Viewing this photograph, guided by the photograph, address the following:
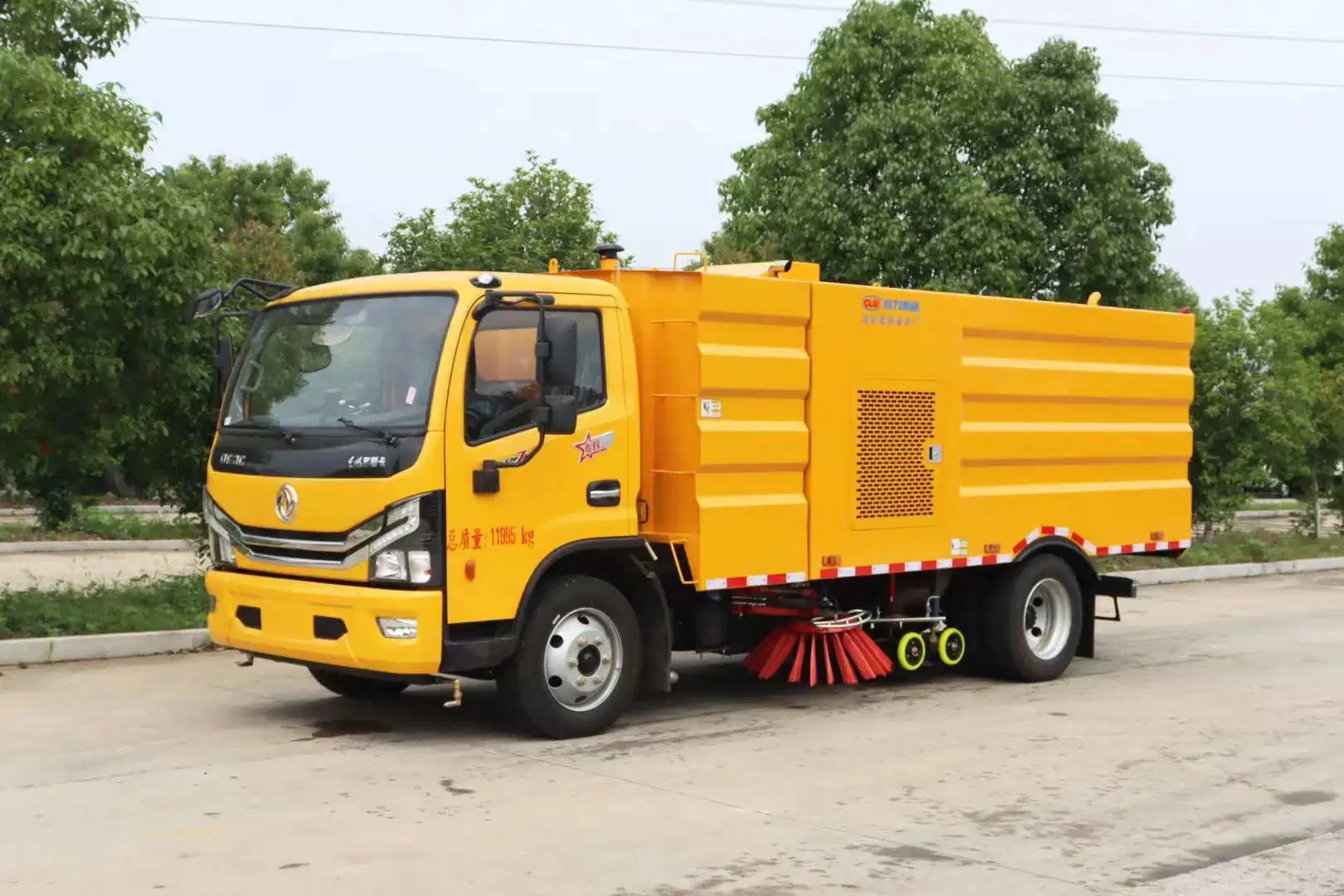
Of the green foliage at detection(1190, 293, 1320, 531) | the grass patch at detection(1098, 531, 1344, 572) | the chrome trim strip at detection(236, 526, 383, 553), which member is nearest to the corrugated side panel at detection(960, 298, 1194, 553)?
the chrome trim strip at detection(236, 526, 383, 553)

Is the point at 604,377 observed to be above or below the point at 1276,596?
above

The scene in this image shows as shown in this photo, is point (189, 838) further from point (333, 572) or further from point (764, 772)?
point (764, 772)

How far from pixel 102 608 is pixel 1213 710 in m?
8.65

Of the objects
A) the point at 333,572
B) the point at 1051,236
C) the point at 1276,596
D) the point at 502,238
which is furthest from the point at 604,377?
the point at 502,238

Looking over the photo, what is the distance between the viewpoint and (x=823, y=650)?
10438 millimetres

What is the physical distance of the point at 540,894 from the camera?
586cm

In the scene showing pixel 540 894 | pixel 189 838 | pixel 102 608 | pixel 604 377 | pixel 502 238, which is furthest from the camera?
pixel 502 238

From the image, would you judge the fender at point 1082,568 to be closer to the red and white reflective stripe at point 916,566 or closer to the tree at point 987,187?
the red and white reflective stripe at point 916,566

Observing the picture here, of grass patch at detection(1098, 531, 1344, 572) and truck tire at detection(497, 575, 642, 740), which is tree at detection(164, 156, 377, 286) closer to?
grass patch at detection(1098, 531, 1344, 572)

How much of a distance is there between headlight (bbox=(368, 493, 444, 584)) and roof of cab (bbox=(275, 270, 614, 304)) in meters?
1.20

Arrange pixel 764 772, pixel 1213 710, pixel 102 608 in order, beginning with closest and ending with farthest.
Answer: pixel 764 772
pixel 1213 710
pixel 102 608

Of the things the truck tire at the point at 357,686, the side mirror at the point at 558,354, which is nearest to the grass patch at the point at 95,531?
the truck tire at the point at 357,686

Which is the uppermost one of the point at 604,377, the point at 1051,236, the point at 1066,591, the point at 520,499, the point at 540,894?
the point at 1051,236

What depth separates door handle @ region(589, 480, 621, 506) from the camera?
8836 millimetres
